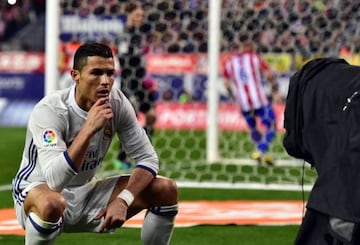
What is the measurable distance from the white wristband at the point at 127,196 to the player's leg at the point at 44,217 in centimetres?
33

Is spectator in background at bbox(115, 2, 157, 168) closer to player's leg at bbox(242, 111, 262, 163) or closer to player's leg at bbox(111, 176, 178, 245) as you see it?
player's leg at bbox(242, 111, 262, 163)

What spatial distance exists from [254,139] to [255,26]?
1.42 metres

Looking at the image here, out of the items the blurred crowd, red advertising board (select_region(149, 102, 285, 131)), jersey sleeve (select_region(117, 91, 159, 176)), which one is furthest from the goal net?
jersey sleeve (select_region(117, 91, 159, 176))

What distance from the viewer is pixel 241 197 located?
9.18 meters

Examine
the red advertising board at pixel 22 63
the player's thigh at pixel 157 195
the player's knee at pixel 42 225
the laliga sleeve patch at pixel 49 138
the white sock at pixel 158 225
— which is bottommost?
the red advertising board at pixel 22 63

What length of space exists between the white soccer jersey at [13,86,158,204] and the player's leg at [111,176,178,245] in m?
0.10

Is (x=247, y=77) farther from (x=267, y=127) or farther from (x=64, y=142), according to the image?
(x=64, y=142)

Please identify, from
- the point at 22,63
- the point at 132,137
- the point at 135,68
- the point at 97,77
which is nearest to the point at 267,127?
the point at 135,68

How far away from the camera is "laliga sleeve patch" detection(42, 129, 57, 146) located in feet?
16.6

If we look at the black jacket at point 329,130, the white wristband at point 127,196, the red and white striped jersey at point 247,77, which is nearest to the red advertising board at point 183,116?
the red and white striped jersey at point 247,77

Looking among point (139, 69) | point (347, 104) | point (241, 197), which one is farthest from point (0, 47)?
point (347, 104)

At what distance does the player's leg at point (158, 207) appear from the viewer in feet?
17.5

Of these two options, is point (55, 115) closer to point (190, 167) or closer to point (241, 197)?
point (241, 197)

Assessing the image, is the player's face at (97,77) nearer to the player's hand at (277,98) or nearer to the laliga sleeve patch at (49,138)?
the laliga sleeve patch at (49,138)
